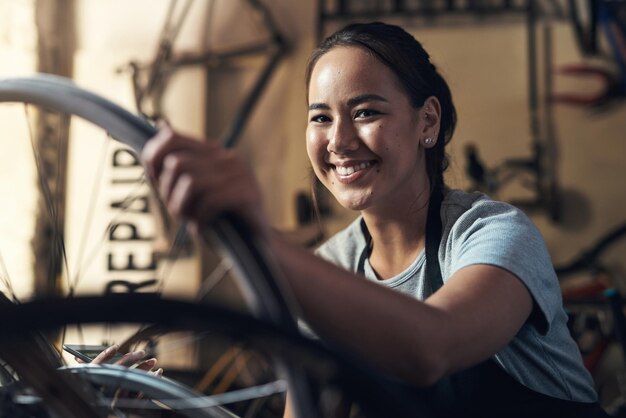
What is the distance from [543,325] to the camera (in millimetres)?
926

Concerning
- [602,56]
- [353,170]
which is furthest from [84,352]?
[602,56]

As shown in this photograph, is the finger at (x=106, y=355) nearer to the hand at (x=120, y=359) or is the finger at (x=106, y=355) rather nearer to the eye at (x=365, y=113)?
the hand at (x=120, y=359)

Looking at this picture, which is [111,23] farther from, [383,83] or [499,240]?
[499,240]

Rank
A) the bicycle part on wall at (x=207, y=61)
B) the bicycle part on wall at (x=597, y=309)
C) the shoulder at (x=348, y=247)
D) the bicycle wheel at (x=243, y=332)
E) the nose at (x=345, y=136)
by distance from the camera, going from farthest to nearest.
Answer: the bicycle part on wall at (x=207, y=61)
the bicycle part on wall at (x=597, y=309)
the shoulder at (x=348, y=247)
the nose at (x=345, y=136)
the bicycle wheel at (x=243, y=332)

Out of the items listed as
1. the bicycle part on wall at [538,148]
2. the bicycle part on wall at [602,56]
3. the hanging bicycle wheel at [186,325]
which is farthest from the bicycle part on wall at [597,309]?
the hanging bicycle wheel at [186,325]

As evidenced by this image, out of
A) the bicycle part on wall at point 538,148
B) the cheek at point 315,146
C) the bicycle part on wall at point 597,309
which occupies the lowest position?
the bicycle part on wall at point 597,309

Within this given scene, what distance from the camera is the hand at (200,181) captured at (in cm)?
53

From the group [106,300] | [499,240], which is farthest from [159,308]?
[499,240]

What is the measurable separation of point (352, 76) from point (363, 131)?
7 cm

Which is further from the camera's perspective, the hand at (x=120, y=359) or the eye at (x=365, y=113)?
the eye at (x=365, y=113)

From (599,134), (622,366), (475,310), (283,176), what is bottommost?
(622,366)

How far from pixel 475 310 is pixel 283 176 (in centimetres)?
307

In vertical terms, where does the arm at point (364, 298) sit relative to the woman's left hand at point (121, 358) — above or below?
above

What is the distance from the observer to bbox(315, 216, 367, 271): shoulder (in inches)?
49.3
